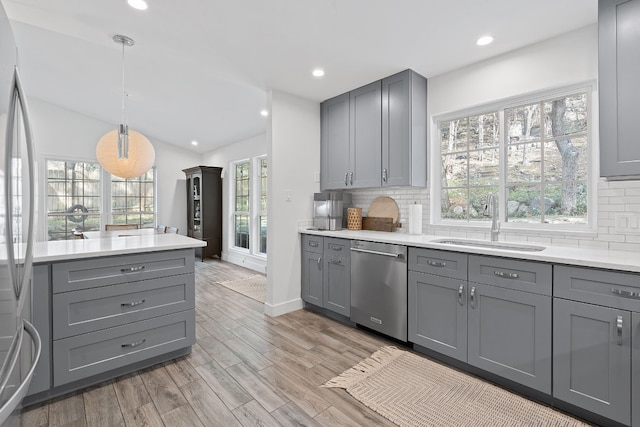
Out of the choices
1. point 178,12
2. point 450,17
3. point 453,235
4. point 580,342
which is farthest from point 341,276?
point 178,12

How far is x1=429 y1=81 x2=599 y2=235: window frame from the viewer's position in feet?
7.39

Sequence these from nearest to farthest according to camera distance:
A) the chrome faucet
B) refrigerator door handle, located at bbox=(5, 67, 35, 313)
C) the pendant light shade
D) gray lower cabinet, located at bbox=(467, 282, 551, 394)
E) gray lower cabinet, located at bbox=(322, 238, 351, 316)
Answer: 1. refrigerator door handle, located at bbox=(5, 67, 35, 313)
2. gray lower cabinet, located at bbox=(467, 282, 551, 394)
3. the chrome faucet
4. gray lower cabinet, located at bbox=(322, 238, 351, 316)
5. the pendant light shade

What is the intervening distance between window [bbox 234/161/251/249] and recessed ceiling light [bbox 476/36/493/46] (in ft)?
14.9

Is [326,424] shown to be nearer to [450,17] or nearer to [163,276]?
[163,276]

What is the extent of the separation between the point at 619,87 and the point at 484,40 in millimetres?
963

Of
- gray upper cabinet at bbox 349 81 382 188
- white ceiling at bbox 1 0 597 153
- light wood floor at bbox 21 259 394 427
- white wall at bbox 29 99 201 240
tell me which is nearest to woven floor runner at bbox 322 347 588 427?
light wood floor at bbox 21 259 394 427

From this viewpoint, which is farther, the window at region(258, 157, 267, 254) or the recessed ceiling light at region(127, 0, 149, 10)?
the window at region(258, 157, 267, 254)

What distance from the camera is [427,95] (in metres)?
3.15

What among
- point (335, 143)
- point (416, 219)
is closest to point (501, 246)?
point (416, 219)

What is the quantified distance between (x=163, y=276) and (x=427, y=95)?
290 centimetres

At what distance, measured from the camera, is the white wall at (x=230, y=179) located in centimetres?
573

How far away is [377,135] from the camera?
3258 millimetres

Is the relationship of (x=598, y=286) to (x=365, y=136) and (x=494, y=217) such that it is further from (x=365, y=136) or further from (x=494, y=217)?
(x=365, y=136)

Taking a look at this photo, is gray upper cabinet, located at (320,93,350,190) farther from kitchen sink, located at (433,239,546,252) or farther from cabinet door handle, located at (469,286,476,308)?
cabinet door handle, located at (469,286,476,308)
